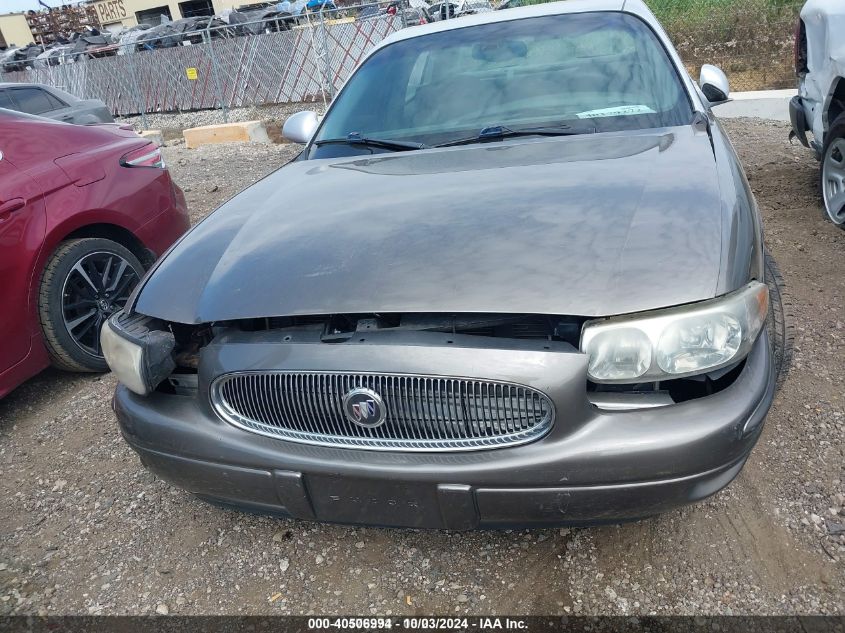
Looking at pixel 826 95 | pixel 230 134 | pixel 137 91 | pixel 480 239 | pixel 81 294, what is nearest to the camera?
pixel 480 239

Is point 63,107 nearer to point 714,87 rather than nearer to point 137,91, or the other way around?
point 714,87

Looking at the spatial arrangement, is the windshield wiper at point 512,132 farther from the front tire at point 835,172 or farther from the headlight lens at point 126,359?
the front tire at point 835,172

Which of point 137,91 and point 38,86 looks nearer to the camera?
point 38,86

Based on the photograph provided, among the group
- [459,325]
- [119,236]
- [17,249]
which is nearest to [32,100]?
[119,236]

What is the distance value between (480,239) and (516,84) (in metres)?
1.32

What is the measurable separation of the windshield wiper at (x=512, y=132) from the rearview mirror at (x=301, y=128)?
92cm

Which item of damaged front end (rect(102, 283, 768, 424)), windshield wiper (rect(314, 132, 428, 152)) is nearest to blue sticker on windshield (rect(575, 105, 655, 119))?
windshield wiper (rect(314, 132, 428, 152))

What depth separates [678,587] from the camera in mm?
1799

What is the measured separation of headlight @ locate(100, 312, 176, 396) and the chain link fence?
31.4ft

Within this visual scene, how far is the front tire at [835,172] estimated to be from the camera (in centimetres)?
405

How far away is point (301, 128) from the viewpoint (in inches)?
128

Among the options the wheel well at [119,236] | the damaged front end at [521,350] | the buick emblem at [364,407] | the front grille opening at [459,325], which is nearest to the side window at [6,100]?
the wheel well at [119,236]

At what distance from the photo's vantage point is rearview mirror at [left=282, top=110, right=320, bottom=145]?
3209mm

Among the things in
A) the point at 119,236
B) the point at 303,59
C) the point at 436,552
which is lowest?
the point at 436,552
